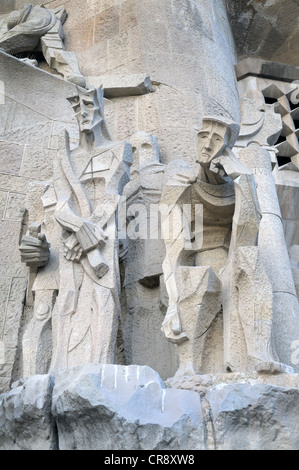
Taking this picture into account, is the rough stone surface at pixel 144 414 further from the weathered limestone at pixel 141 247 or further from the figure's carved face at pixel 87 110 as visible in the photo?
the figure's carved face at pixel 87 110

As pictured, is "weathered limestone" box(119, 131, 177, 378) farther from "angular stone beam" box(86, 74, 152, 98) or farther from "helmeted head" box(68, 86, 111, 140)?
"angular stone beam" box(86, 74, 152, 98)

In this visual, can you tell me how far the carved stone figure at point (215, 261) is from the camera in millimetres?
4070

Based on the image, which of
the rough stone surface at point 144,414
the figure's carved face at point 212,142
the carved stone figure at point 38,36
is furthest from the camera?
the carved stone figure at point 38,36

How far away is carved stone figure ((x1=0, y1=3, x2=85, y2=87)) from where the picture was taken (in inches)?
271

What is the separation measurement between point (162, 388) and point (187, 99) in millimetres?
3431

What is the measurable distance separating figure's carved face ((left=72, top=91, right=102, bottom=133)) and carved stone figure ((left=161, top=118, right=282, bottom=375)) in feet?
2.23

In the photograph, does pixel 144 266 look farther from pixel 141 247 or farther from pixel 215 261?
pixel 215 261

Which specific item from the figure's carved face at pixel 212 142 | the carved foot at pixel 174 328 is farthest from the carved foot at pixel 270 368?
the figure's carved face at pixel 212 142

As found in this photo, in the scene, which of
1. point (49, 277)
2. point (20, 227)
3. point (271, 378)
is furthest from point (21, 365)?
point (271, 378)

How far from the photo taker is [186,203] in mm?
4625

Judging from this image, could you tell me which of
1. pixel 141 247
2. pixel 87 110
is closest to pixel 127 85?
pixel 87 110

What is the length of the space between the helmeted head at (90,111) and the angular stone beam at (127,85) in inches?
47.7

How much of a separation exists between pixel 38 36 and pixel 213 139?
339 cm

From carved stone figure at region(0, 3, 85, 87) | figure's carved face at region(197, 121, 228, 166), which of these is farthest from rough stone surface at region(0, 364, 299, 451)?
carved stone figure at region(0, 3, 85, 87)
